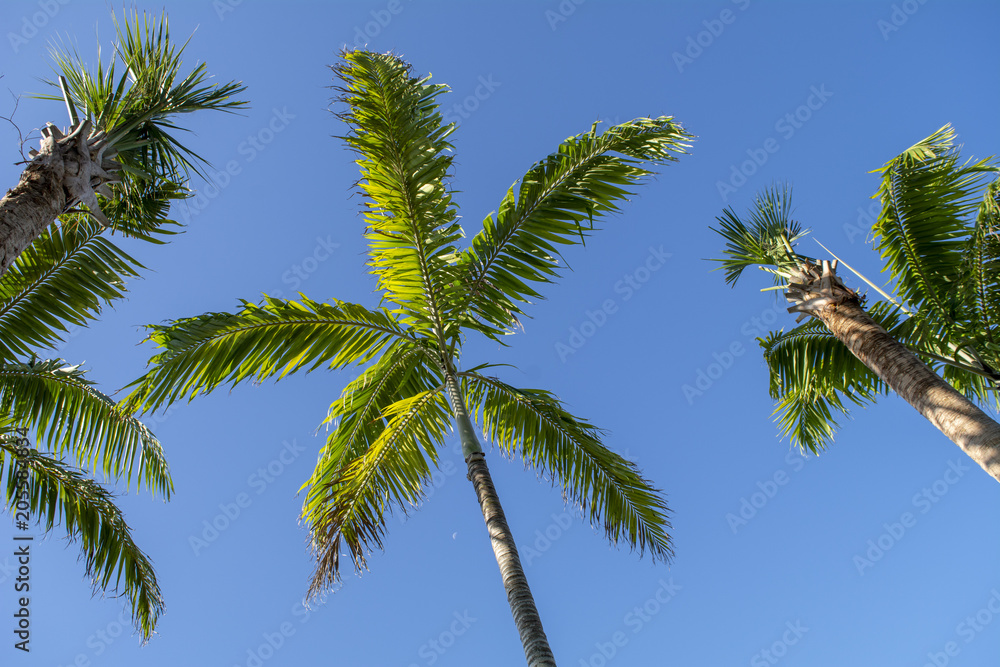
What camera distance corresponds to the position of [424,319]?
6406 millimetres

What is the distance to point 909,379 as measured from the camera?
636 cm

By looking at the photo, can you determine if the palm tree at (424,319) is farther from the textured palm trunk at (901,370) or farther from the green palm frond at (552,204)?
the textured palm trunk at (901,370)

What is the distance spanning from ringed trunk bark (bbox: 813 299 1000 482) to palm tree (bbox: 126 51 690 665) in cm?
270

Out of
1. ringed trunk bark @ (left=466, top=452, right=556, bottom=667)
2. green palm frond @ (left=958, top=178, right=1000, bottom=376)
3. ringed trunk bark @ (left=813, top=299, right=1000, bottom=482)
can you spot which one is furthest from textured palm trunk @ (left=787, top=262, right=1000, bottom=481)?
ringed trunk bark @ (left=466, top=452, right=556, bottom=667)

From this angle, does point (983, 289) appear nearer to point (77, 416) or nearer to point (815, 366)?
point (815, 366)

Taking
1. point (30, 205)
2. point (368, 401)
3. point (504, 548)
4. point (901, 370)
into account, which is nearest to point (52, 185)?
point (30, 205)

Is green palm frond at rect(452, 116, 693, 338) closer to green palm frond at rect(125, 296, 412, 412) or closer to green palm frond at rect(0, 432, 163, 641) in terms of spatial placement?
green palm frond at rect(125, 296, 412, 412)

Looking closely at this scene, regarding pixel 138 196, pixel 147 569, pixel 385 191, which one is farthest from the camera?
pixel 147 569

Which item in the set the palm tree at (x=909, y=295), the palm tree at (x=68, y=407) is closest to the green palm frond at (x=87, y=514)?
the palm tree at (x=68, y=407)

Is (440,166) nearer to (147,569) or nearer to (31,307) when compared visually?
(31,307)

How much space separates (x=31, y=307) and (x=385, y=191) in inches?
150

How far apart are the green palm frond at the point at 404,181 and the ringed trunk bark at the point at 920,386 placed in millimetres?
4348

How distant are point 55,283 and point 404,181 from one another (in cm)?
373

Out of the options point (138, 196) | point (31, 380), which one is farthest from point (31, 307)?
point (138, 196)
